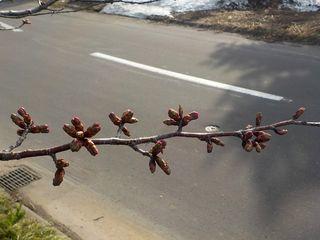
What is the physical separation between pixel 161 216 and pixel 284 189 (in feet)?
4.03

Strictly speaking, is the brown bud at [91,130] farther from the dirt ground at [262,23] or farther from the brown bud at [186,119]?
the dirt ground at [262,23]

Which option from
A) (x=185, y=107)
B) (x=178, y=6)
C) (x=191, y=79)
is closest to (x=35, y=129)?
(x=185, y=107)

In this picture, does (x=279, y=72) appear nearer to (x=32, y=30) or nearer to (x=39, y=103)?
(x=39, y=103)

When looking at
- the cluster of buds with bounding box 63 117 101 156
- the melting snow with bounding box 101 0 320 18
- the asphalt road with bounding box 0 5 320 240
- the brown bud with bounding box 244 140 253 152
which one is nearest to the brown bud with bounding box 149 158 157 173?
the cluster of buds with bounding box 63 117 101 156

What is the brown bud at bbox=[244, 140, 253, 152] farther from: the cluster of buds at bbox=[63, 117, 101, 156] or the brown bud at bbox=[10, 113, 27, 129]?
the brown bud at bbox=[10, 113, 27, 129]

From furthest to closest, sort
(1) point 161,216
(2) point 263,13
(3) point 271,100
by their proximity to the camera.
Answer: (2) point 263,13, (3) point 271,100, (1) point 161,216

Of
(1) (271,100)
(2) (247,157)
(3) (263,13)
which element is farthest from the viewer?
(3) (263,13)

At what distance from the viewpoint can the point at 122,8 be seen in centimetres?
1355

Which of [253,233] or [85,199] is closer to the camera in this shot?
[253,233]

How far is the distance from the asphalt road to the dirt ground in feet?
1.59

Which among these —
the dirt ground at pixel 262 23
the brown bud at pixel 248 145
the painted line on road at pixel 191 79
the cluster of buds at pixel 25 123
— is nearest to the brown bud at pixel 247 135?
the brown bud at pixel 248 145

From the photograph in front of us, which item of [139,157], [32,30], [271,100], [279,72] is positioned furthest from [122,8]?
[139,157]

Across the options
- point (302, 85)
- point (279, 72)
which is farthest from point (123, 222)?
point (279, 72)

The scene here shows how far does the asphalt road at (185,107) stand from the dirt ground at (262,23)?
19.1 inches
